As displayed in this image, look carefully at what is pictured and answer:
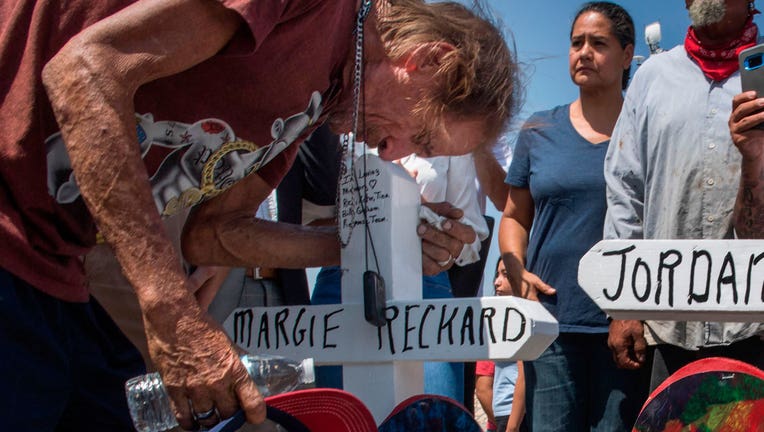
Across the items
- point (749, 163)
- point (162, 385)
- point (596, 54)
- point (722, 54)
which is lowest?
point (162, 385)

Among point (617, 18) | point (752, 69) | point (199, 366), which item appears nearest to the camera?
point (199, 366)

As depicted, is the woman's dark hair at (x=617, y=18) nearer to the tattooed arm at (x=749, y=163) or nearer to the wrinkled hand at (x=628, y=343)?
the wrinkled hand at (x=628, y=343)

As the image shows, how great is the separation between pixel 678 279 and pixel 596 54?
77.8 inches

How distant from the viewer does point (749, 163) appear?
2320 millimetres

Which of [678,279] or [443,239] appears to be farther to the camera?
[443,239]

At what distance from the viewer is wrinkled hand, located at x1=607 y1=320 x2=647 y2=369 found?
280 cm

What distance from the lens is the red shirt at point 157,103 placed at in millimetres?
1675

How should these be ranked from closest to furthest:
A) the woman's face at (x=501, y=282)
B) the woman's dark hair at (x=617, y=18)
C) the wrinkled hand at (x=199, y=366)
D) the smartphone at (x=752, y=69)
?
the wrinkled hand at (x=199, y=366) < the smartphone at (x=752, y=69) < the woman's dark hair at (x=617, y=18) < the woman's face at (x=501, y=282)

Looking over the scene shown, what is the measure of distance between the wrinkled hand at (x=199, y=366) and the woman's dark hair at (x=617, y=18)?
2.53 metres

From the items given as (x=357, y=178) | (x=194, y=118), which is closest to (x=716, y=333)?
(x=357, y=178)

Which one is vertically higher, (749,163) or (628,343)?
(749,163)

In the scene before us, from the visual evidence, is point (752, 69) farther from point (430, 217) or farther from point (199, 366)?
point (199, 366)

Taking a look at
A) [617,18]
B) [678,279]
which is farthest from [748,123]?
[617,18]

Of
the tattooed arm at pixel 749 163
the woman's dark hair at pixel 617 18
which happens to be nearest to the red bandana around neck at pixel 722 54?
the tattooed arm at pixel 749 163
